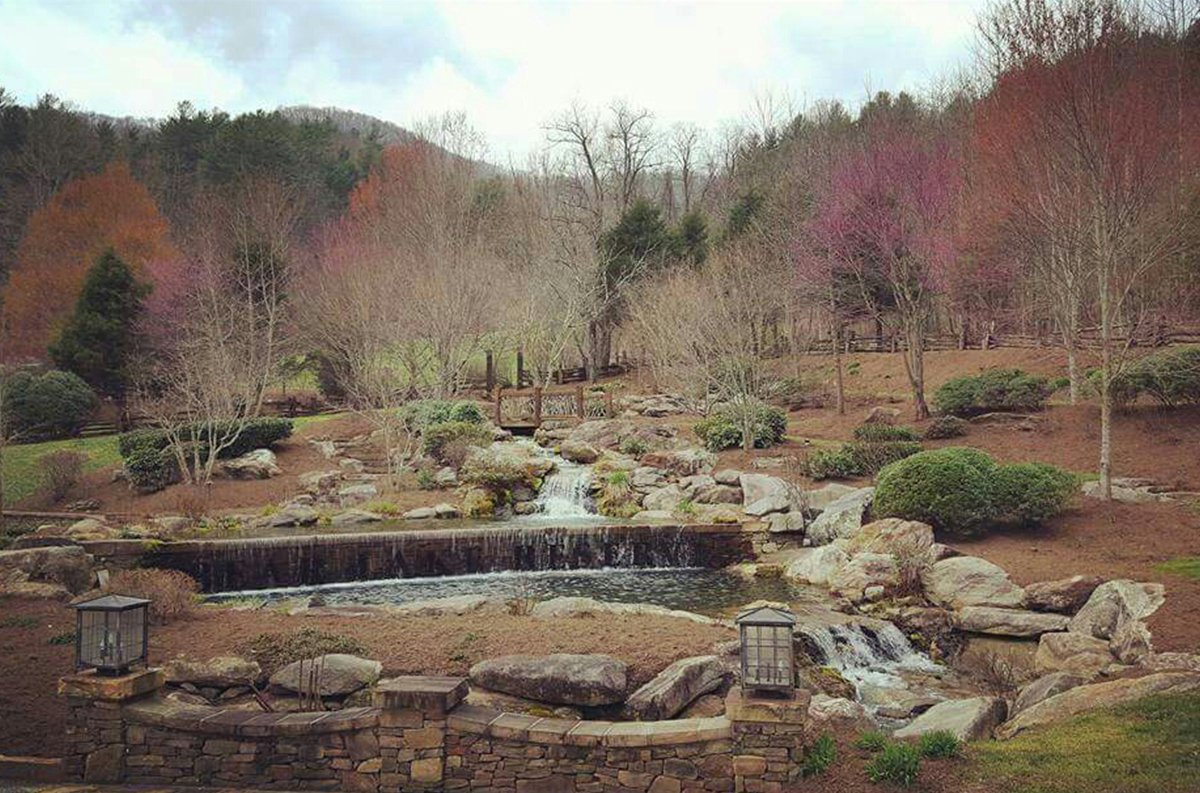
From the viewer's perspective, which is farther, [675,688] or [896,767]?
[675,688]

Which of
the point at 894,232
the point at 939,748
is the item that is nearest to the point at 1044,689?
the point at 939,748

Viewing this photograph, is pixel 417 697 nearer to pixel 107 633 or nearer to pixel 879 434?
pixel 107 633

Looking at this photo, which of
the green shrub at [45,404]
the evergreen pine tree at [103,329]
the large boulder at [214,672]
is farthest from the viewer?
the evergreen pine tree at [103,329]

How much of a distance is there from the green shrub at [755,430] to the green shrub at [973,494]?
7330 mm

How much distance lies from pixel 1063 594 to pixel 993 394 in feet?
39.4

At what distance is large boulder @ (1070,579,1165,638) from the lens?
31.3ft

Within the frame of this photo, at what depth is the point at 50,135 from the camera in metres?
38.4

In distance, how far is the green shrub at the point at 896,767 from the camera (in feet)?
17.9

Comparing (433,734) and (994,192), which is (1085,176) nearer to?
(994,192)

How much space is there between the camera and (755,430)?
68.8 ft

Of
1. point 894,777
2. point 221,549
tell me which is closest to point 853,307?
point 221,549

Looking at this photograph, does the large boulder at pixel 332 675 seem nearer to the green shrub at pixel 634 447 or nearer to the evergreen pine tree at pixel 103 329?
the green shrub at pixel 634 447

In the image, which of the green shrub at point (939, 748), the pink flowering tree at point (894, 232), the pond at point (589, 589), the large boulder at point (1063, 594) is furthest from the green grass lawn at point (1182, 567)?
the pink flowering tree at point (894, 232)

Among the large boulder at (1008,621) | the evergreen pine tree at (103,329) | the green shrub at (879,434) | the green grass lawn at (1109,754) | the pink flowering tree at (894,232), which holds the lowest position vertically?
the large boulder at (1008,621)
